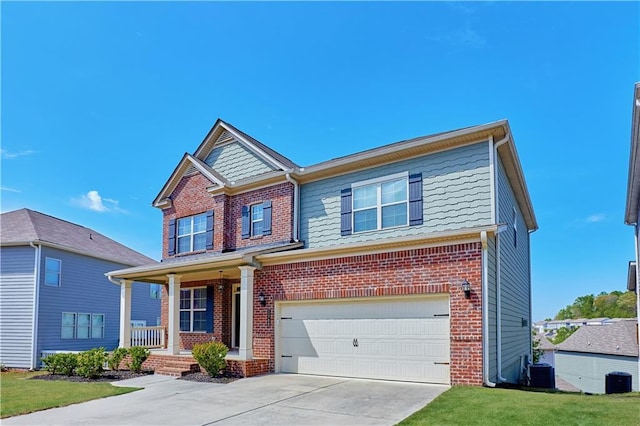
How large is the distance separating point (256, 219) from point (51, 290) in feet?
33.7

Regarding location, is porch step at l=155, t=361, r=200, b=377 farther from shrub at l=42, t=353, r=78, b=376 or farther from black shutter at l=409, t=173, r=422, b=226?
black shutter at l=409, t=173, r=422, b=226

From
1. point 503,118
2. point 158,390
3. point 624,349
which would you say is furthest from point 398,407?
point 624,349

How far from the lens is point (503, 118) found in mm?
11406

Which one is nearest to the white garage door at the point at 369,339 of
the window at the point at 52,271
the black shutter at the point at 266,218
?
the black shutter at the point at 266,218

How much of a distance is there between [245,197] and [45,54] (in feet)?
24.9

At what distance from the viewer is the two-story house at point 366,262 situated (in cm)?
1091

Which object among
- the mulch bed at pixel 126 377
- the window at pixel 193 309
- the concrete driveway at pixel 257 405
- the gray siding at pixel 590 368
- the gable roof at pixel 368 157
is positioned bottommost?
the gray siding at pixel 590 368

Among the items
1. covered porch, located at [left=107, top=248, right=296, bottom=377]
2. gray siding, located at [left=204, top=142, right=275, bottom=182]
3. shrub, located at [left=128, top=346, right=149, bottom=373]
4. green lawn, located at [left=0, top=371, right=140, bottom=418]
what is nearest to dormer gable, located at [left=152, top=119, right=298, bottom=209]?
gray siding, located at [left=204, top=142, right=275, bottom=182]

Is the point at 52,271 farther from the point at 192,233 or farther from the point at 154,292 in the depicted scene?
the point at 192,233

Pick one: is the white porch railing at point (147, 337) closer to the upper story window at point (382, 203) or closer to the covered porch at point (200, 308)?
the covered porch at point (200, 308)

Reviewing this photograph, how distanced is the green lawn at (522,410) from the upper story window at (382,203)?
4.93m

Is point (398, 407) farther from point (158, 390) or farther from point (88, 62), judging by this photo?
point (88, 62)

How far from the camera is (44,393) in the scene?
11.1 metres

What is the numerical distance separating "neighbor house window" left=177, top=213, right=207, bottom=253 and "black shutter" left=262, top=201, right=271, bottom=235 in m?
2.68
